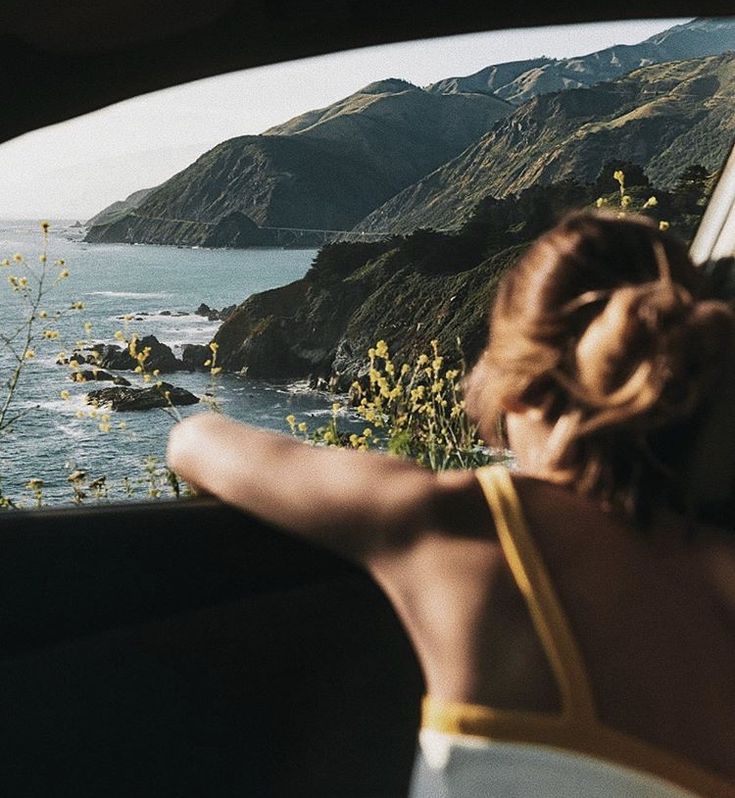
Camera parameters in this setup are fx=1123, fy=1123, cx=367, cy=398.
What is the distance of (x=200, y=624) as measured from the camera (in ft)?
6.14

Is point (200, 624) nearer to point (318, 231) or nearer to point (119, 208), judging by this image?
point (119, 208)

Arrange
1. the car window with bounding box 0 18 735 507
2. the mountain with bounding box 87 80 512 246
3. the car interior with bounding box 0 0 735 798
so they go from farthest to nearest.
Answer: the mountain with bounding box 87 80 512 246
the car window with bounding box 0 18 735 507
the car interior with bounding box 0 0 735 798

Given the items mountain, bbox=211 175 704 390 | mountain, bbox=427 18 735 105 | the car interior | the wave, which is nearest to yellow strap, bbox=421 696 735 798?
the car interior

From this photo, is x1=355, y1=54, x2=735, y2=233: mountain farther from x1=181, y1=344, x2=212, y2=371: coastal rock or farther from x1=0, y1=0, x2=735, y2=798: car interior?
x1=0, y1=0, x2=735, y2=798: car interior

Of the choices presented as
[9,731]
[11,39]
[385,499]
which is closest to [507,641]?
[385,499]

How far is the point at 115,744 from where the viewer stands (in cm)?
180

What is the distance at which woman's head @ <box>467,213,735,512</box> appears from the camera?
4.27ft

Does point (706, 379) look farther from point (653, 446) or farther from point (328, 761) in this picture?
point (328, 761)

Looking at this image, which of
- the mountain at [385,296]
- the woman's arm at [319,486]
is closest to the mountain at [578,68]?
the mountain at [385,296]

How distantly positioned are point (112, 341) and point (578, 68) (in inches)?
104

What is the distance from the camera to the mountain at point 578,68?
4.87 meters

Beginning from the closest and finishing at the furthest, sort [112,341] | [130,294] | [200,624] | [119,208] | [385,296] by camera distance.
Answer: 1. [200,624]
2. [112,341]
3. [130,294]
4. [119,208]
5. [385,296]

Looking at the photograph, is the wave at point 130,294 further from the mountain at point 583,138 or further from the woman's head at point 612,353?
the woman's head at point 612,353

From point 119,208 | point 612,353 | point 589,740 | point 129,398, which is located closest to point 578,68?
point 119,208
